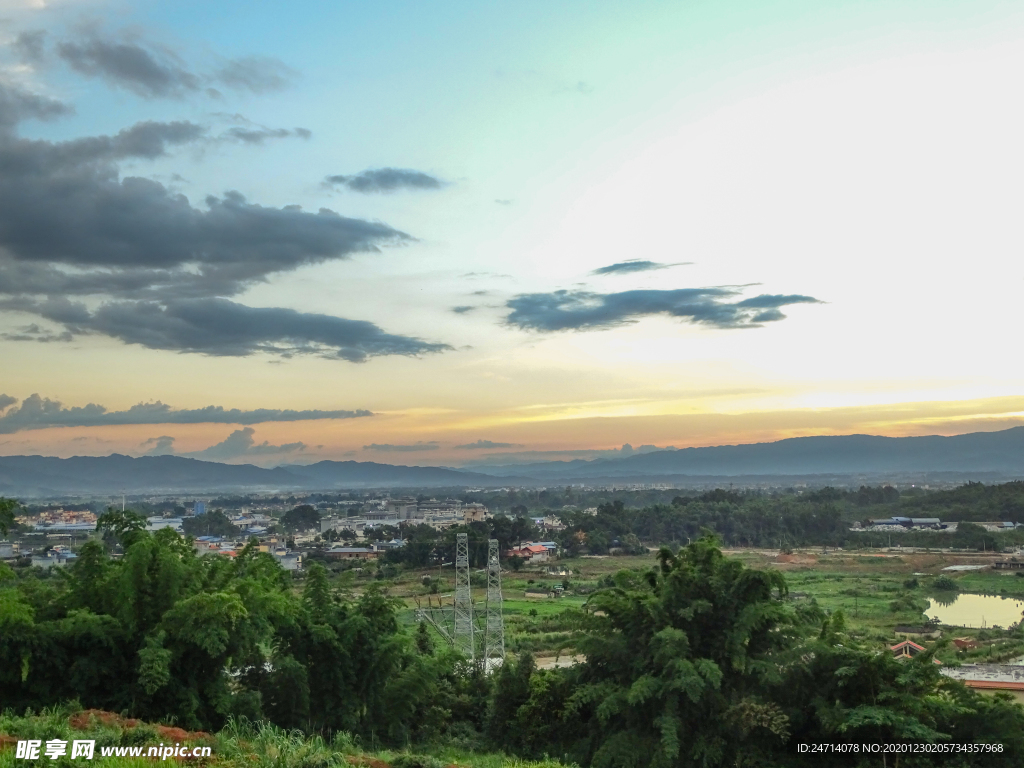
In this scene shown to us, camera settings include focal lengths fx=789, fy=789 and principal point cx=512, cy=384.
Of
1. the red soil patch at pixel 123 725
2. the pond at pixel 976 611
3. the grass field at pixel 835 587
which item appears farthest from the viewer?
the pond at pixel 976 611

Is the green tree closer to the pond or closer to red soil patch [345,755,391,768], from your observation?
red soil patch [345,755,391,768]

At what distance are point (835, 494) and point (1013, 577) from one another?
5407 centimetres

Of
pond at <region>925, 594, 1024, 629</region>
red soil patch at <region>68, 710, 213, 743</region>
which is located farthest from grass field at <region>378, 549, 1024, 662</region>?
red soil patch at <region>68, 710, 213, 743</region>

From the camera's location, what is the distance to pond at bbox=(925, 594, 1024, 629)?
35.6 metres

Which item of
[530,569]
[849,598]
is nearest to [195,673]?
[849,598]

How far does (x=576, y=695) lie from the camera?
380 inches

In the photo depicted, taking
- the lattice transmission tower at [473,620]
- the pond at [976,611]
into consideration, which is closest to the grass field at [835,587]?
the pond at [976,611]

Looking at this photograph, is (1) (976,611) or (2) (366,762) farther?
(1) (976,611)

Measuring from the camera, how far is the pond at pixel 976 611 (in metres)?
35.6

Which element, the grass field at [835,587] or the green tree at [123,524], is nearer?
the green tree at [123,524]

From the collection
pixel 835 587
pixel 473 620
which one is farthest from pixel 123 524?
pixel 835 587

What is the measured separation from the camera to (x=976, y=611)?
38.7 metres

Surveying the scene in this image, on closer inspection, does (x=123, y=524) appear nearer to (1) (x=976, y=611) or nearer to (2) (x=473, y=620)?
(2) (x=473, y=620)

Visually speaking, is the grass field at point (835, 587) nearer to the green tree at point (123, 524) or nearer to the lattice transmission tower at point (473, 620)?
the lattice transmission tower at point (473, 620)
